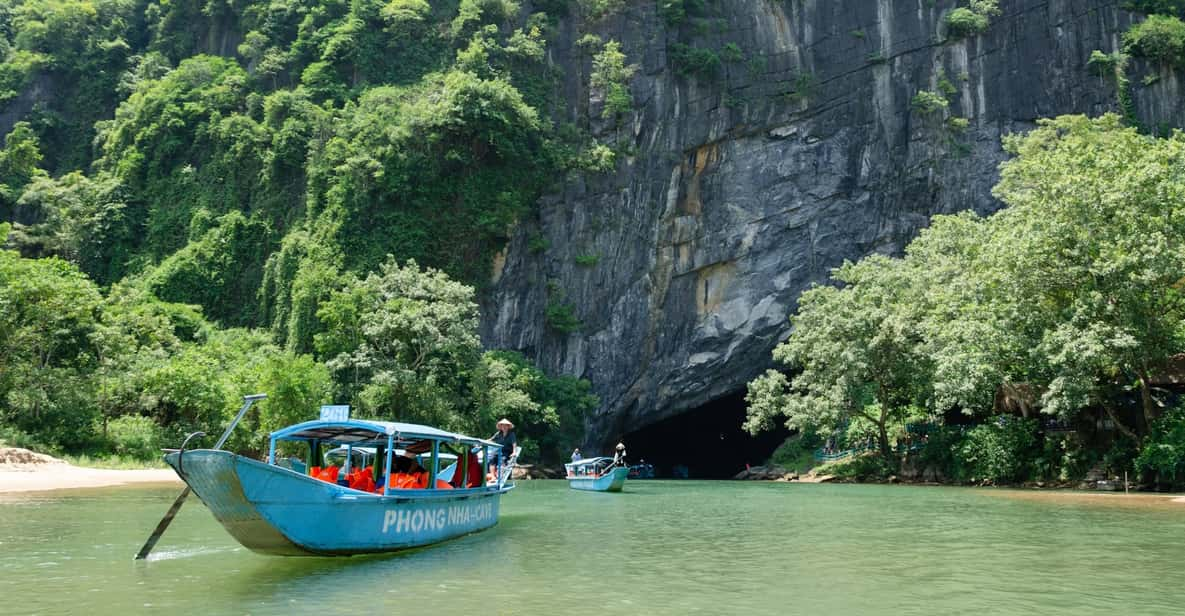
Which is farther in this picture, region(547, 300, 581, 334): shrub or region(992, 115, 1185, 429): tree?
region(547, 300, 581, 334): shrub

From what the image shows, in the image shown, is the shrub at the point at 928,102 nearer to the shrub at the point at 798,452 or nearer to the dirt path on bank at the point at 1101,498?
the shrub at the point at 798,452

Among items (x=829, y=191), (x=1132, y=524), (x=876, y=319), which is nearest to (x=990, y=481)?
(x=876, y=319)

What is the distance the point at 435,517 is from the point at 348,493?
7.47 feet

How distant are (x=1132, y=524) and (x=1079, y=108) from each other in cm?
3254

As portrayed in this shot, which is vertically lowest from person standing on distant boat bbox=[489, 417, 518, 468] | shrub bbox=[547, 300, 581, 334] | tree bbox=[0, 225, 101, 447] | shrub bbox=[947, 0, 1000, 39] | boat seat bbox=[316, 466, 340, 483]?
boat seat bbox=[316, 466, 340, 483]

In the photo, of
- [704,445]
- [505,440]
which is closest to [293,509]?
[505,440]

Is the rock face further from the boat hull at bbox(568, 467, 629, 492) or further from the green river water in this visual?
the green river water

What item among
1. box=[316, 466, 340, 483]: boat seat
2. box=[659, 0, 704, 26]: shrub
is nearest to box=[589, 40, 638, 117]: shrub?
box=[659, 0, 704, 26]: shrub

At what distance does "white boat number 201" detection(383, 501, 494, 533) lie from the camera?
11844mm

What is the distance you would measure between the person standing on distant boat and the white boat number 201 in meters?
1.87

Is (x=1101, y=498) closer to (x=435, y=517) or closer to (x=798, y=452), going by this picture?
(x=435, y=517)

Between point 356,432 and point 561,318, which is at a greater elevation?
point 561,318

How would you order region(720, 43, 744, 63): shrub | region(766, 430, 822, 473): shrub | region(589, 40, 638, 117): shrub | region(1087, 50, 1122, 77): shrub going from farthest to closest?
region(720, 43, 744, 63): shrub < region(1087, 50, 1122, 77): shrub < region(589, 40, 638, 117): shrub < region(766, 430, 822, 473): shrub

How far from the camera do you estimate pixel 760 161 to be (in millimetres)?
42812
